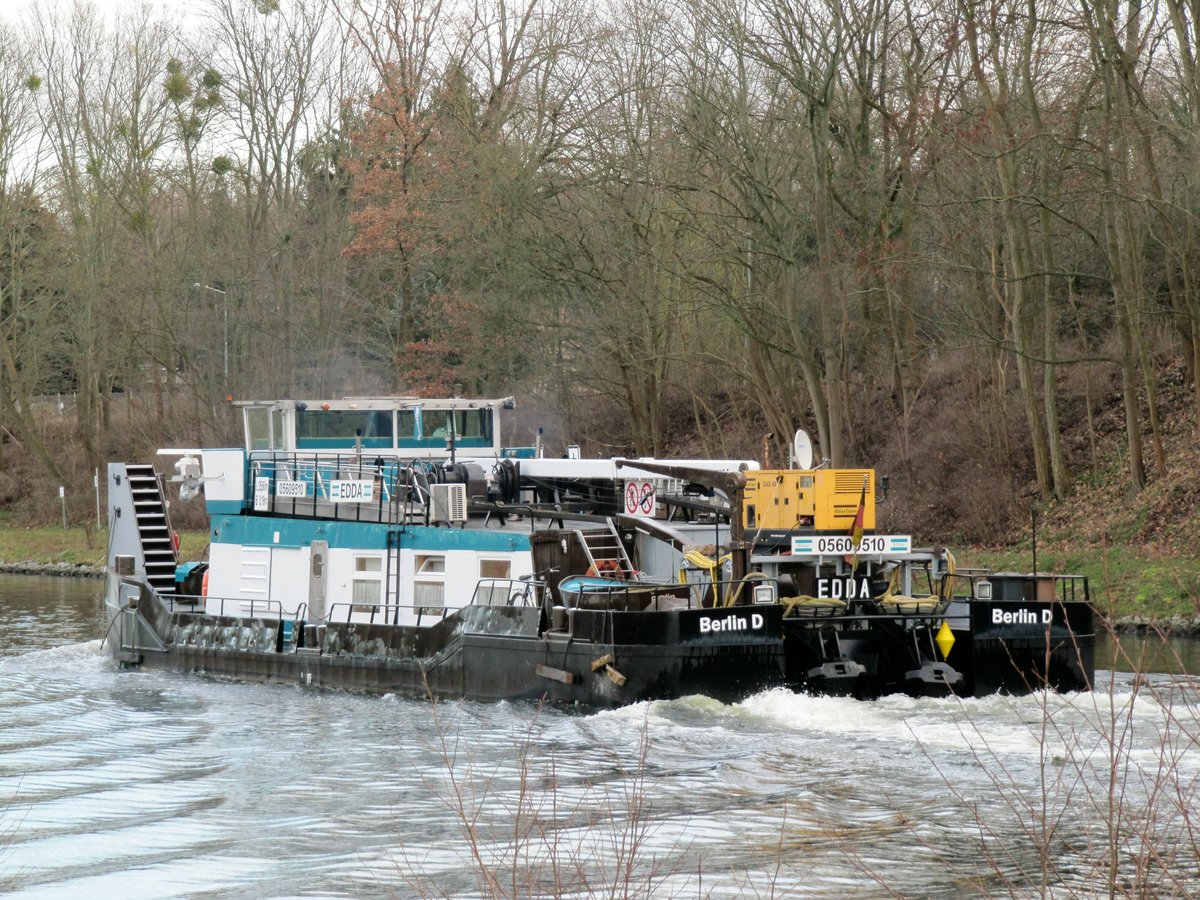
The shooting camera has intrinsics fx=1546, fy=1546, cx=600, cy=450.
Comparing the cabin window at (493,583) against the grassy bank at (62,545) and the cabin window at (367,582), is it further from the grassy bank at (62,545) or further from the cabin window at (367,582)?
the grassy bank at (62,545)

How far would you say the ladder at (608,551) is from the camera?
21312 millimetres

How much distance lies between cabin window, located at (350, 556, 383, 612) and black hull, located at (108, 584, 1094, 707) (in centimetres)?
163

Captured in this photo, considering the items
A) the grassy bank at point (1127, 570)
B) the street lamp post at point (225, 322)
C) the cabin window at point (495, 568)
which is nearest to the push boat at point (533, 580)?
the cabin window at point (495, 568)

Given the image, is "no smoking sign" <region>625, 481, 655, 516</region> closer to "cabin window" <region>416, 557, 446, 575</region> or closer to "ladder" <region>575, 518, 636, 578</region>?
"ladder" <region>575, 518, 636, 578</region>

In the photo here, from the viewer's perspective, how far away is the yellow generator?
65.2ft

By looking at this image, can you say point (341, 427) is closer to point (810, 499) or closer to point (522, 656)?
point (522, 656)

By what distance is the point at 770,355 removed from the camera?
38031 mm

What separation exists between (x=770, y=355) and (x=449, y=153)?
35.8 feet

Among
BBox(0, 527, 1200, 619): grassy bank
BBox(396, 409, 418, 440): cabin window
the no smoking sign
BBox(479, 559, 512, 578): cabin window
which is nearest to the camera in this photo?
the no smoking sign

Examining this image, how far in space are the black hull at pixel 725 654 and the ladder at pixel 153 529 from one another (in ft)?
25.3

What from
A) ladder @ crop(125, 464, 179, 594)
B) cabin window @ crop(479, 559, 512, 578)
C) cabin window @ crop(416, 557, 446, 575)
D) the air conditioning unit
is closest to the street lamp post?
ladder @ crop(125, 464, 179, 594)

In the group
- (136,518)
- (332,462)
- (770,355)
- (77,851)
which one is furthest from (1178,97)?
(77,851)

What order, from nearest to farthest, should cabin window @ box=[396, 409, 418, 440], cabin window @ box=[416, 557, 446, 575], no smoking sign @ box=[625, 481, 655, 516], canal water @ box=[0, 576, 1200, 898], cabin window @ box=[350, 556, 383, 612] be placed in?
canal water @ box=[0, 576, 1200, 898] < no smoking sign @ box=[625, 481, 655, 516] < cabin window @ box=[416, 557, 446, 575] < cabin window @ box=[350, 556, 383, 612] < cabin window @ box=[396, 409, 418, 440]

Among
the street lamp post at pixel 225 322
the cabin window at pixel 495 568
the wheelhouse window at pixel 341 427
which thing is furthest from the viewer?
the street lamp post at pixel 225 322
